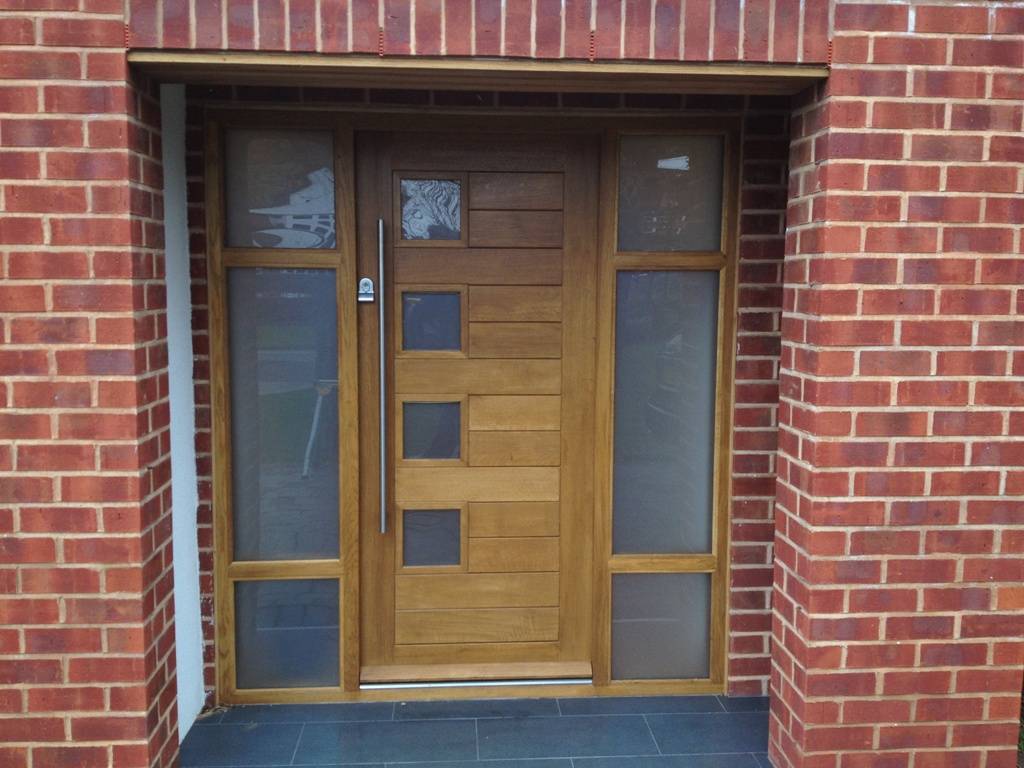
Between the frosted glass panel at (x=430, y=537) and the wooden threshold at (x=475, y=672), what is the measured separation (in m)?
0.45

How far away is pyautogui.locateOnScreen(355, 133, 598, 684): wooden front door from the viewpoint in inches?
144

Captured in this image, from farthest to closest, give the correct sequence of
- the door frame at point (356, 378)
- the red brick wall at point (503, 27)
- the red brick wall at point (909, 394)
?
1. the door frame at point (356, 378)
2. the red brick wall at point (909, 394)
3. the red brick wall at point (503, 27)

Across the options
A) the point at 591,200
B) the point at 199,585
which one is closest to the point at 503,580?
the point at 199,585

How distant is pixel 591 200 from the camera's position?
367 cm

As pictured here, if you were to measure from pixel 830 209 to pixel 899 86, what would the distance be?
1.38 ft

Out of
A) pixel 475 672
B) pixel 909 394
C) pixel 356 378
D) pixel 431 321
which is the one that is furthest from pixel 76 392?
pixel 909 394

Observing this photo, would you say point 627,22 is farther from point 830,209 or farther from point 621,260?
point 621,260

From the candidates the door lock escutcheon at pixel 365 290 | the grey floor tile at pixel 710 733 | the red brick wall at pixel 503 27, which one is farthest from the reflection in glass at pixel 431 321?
the grey floor tile at pixel 710 733

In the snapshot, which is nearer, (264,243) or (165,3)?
(165,3)

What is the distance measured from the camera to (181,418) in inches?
135

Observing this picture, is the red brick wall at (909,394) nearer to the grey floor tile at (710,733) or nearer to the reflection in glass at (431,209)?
the grey floor tile at (710,733)

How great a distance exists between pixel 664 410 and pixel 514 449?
636 millimetres

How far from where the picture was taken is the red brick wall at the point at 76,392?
2678 millimetres

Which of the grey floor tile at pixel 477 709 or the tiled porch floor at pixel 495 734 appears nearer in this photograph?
the tiled porch floor at pixel 495 734
